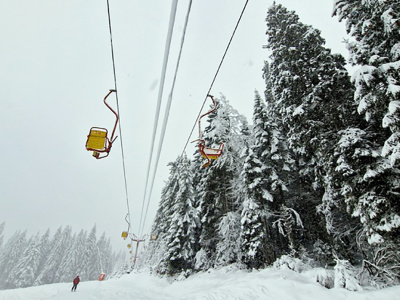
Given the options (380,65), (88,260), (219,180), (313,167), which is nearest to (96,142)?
(380,65)

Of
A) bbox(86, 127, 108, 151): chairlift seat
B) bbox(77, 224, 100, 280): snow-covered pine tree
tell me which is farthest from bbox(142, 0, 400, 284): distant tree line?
bbox(77, 224, 100, 280): snow-covered pine tree

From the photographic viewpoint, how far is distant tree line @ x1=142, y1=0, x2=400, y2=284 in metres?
7.48

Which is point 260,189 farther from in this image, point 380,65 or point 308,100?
point 380,65

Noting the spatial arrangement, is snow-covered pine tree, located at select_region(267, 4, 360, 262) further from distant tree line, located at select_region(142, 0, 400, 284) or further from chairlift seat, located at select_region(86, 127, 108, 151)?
chairlift seat, located at select_region(86, 127, 108, 151)

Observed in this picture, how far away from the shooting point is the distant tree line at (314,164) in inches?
295

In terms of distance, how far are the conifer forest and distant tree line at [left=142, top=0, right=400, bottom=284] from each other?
49 mm

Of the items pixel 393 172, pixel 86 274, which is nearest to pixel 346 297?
pixel 393 172

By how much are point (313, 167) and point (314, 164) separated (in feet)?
3.63

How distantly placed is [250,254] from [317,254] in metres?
4.79

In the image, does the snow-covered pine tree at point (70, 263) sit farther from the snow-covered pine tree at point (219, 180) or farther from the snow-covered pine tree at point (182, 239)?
the snow-covered pine tree at point (219, 180)

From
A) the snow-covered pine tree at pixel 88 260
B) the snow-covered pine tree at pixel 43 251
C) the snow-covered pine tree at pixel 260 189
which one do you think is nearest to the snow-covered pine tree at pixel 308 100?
the snow-covered pine tree at pixel 260 189

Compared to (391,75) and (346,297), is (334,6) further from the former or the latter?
(346,297)

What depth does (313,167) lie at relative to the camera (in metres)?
13.0

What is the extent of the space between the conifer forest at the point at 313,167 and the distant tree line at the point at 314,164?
0.05 m
